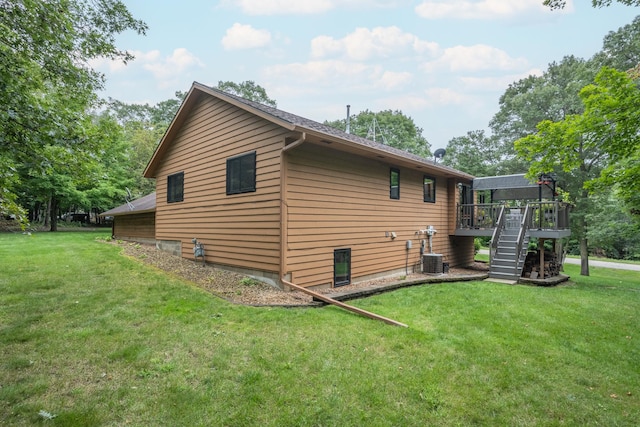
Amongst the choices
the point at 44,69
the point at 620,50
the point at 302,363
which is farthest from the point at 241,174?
the point at 620,50

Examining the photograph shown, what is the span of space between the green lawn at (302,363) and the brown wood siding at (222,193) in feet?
6.13

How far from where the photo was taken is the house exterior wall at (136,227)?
14.8 meters

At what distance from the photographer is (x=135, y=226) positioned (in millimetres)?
16172

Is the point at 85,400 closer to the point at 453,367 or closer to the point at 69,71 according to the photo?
the point at 453,367

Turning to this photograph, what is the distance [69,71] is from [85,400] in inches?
254

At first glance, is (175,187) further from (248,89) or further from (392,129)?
(248,89)

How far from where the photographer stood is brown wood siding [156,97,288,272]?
22.5ft

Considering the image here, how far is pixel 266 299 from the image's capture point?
5.84 meters

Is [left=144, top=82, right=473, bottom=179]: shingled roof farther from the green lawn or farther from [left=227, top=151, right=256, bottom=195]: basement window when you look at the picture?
the green lawn

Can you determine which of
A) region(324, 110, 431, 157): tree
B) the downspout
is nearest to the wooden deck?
the downspout

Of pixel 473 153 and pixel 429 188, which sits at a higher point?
pixel 473 153

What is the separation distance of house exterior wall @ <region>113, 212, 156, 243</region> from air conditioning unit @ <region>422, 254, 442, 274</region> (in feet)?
40.7

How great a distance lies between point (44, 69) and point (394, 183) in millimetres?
8863

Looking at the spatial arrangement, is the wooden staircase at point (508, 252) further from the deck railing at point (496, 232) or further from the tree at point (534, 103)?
the tree at point (534, 103)
